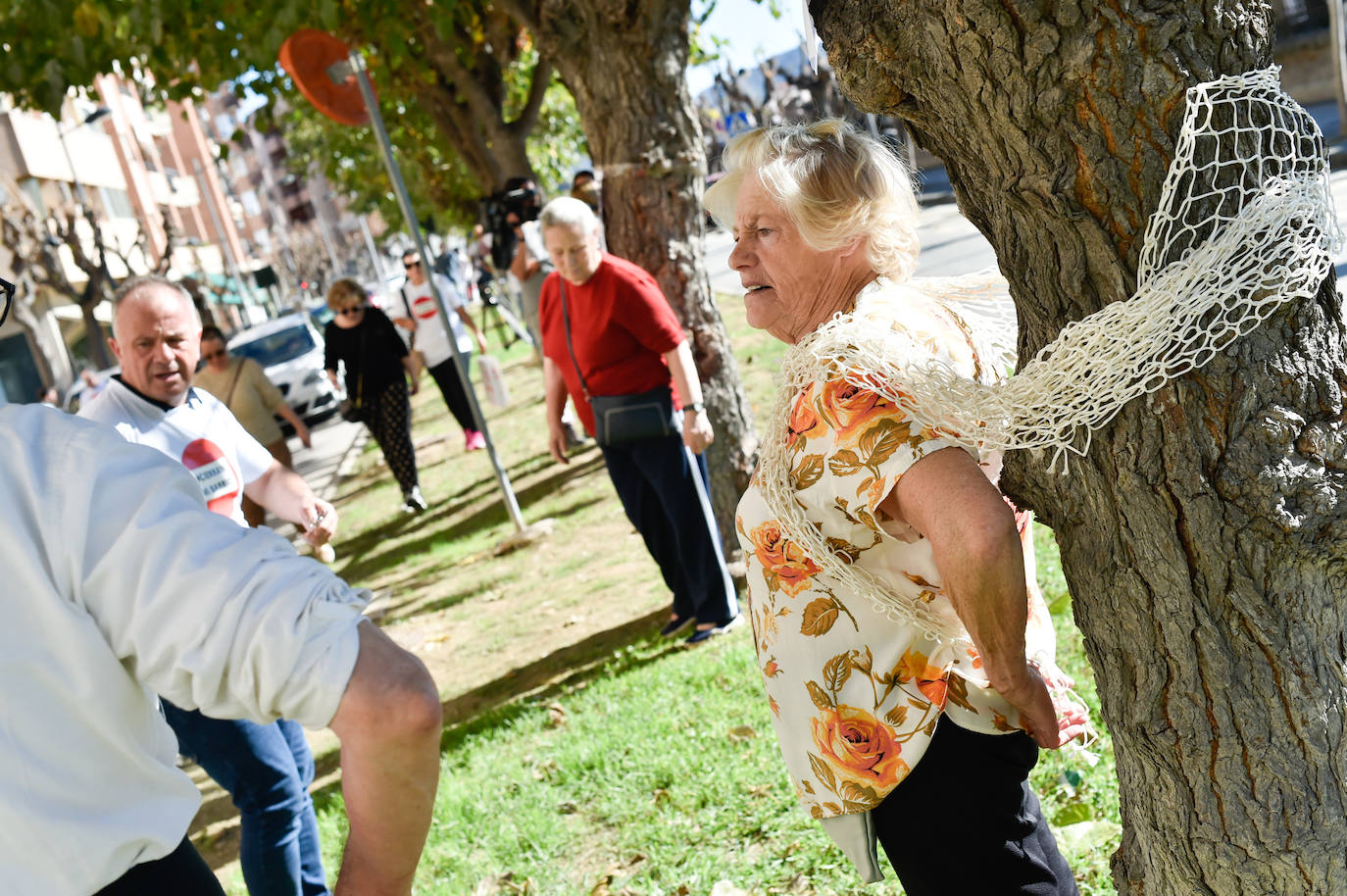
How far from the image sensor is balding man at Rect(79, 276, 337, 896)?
10.6 ft

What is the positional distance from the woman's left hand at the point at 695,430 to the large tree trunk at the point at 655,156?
870 mm

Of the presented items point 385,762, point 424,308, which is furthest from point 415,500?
point 385,762

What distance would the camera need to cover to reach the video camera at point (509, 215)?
30.9ft

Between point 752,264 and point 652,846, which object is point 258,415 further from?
point 752,264

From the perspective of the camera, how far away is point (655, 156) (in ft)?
19.0

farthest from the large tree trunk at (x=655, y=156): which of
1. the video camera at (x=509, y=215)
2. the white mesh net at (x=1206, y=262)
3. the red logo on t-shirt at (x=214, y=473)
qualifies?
the white mesh net at (x=1206, y=262)

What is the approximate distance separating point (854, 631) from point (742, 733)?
7.51 ft

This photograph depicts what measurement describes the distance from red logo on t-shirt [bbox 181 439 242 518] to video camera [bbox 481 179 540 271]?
19.2 ft

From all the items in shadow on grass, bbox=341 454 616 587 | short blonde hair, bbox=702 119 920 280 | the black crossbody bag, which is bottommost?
shadow on grass, bbox=341 454 616 587

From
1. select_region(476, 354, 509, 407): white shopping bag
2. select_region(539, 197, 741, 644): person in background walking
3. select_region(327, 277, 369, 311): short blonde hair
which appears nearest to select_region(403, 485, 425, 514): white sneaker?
select_region(476, 354, 509, 407): white shopping bag

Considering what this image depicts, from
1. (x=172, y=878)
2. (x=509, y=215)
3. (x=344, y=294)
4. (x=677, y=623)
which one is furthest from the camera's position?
(x=344, y=294)

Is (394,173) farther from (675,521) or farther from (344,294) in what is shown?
(675,521)

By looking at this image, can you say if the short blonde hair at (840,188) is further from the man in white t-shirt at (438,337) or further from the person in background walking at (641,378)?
the man in white t-shirt at (438,337)

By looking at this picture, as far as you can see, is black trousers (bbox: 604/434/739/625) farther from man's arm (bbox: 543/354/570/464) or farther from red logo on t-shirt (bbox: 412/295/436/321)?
red logo on t-shirt (bbox: 412/295/436/321)
